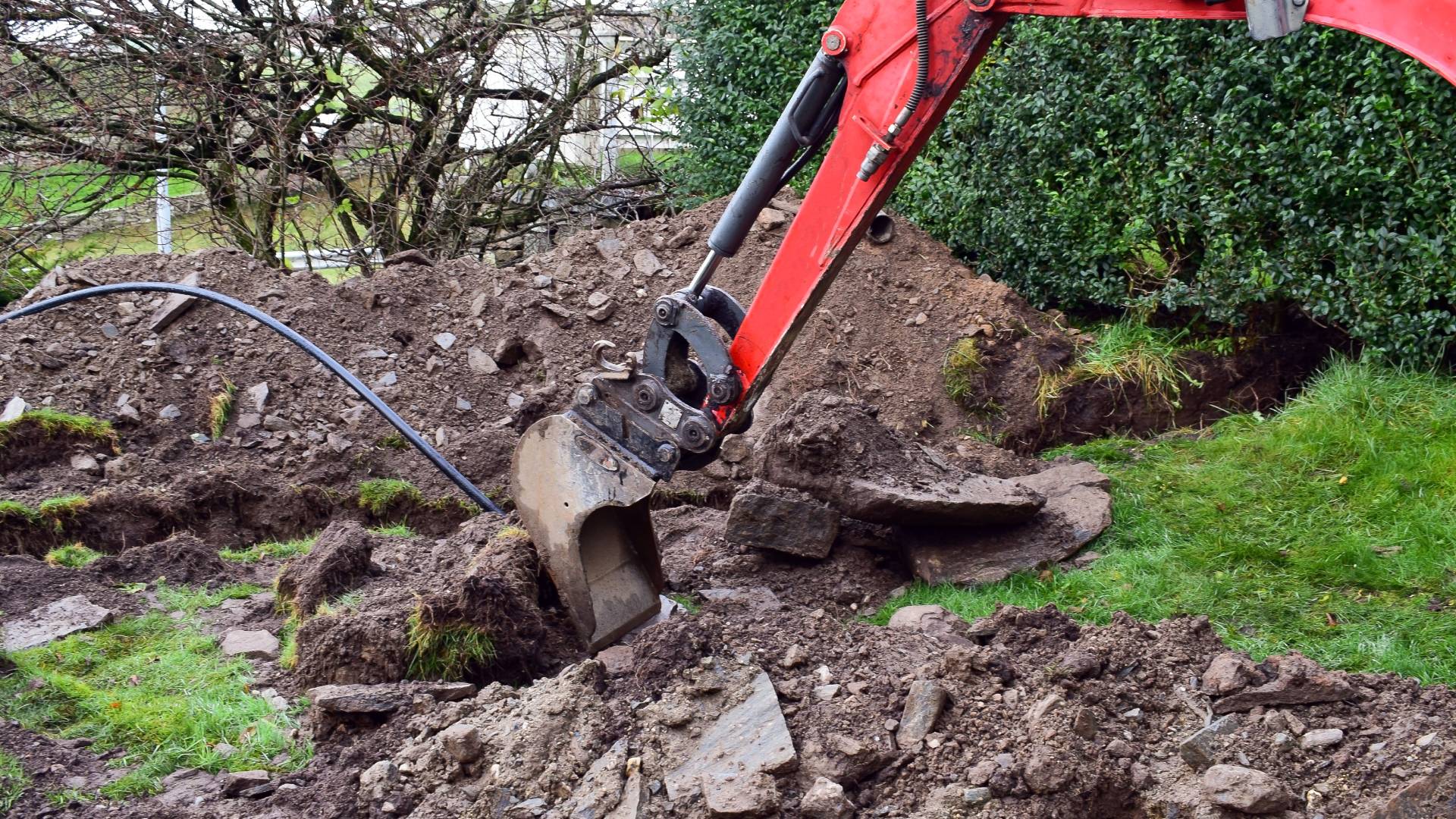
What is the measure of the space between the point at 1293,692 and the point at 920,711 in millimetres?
1045

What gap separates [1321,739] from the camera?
10.7 ft

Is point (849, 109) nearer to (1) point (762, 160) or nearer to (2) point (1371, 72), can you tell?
(1) point (762, 160)

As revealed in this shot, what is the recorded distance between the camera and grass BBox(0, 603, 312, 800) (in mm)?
3916

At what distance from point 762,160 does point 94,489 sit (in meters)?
4.27

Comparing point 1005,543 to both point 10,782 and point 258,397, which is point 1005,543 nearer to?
point 10,782

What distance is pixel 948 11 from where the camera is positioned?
360 cm

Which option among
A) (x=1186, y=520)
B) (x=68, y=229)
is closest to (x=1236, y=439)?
(x=1186, y=520)

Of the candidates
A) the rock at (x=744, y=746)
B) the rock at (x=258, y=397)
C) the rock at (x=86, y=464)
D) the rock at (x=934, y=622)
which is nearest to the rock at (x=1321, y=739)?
the rock at (x=934, y=622)

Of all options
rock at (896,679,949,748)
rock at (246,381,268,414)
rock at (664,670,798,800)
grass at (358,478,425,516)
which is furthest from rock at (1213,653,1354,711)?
rock at (246,381,268,414)

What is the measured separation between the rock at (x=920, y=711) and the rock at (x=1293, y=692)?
A: 784mm

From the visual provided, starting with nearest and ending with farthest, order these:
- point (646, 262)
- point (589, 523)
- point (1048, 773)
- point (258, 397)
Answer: point (1048, 773) → point (589, 523) → point (258, 397) → point (646, 262)

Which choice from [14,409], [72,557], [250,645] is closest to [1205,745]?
[250,645]

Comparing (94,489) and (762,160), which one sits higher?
(762,160)

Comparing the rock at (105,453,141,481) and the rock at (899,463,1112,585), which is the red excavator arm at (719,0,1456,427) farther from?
the rock at (105,453,141,481)
